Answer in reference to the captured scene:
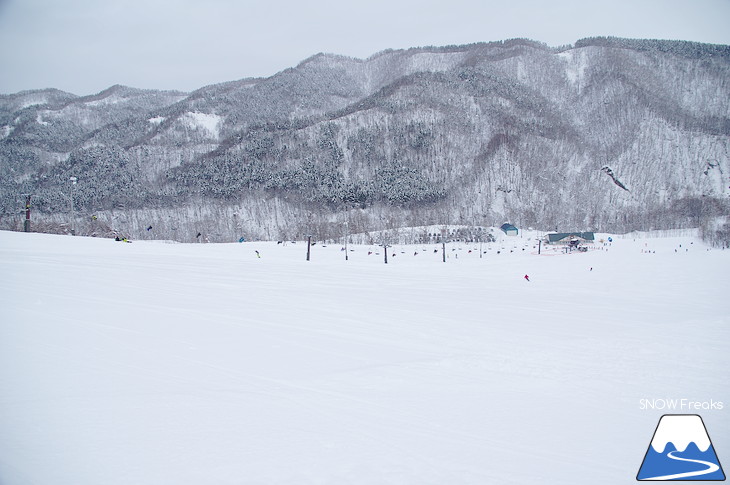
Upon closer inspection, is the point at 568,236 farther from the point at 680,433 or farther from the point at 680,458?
the point at 680,458

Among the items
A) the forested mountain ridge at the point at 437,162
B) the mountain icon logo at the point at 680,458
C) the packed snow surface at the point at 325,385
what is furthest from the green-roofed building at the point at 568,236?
the mountain icon logo at the point at 680,458

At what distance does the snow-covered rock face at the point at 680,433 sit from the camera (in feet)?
19.1

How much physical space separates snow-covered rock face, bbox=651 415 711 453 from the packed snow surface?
225mm

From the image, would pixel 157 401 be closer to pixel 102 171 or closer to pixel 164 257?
pixel 164 257

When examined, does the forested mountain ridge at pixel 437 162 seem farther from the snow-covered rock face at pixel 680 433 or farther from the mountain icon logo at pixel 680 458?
the mountain icon logo at pixel 680 458

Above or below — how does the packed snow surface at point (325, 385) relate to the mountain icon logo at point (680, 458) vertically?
above

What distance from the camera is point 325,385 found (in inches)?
292

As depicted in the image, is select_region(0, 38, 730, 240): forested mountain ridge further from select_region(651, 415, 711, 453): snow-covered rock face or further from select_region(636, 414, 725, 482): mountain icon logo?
select_region(636, 414, 725, 482): mountain icon logo

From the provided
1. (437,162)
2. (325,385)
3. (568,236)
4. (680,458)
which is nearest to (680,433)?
(680,458)

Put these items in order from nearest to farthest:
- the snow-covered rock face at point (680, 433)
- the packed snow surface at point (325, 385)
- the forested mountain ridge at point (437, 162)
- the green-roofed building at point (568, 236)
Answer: the packed snow surface at point (325, 385) < the snow-covered rock face at point (680, 433) < the green-roofed building at point (568, 236) < the forested mountain ridge at point (437, 162)

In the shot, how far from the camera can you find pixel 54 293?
1275cm

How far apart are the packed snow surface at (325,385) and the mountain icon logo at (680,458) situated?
206 mm

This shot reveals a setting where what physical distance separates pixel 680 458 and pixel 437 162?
155 m

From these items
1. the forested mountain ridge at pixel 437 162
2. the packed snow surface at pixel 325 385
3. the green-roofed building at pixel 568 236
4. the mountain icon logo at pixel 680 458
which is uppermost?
the forested mountain ridge at pixel 437 162
